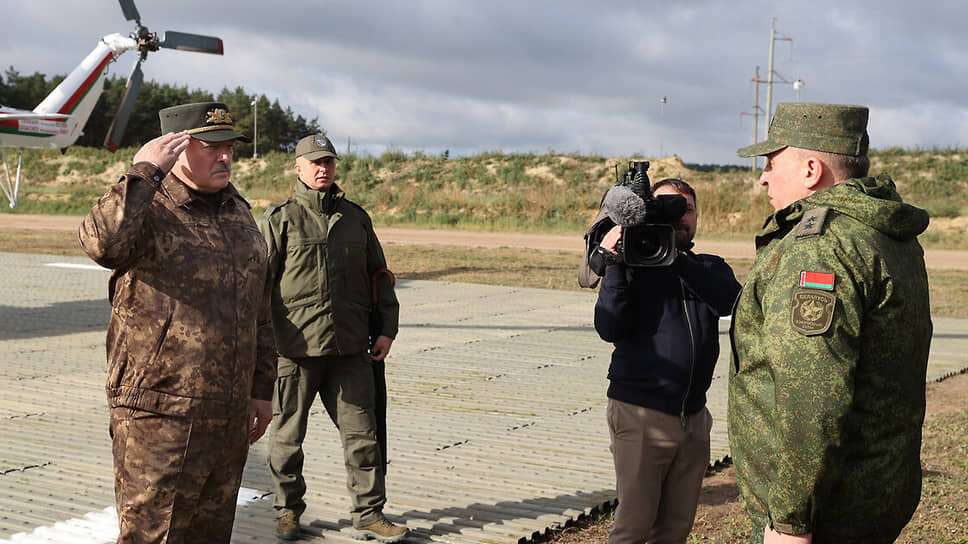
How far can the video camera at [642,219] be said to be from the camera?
3.40 meters

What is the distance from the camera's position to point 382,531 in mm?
4629

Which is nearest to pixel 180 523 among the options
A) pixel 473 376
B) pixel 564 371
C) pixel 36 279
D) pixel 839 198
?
pixel 839 198

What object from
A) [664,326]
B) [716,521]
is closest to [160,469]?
[664,326]

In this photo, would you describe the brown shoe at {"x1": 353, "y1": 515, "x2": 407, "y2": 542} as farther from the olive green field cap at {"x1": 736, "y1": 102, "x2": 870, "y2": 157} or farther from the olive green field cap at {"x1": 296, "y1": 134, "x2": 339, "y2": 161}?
the olive green field cap at {"x1": 736, "y1": 102, "x2": 870, "y2": 157}

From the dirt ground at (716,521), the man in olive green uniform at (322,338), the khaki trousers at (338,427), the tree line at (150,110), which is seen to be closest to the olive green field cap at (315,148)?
the man in olive green uniform at (322,338)

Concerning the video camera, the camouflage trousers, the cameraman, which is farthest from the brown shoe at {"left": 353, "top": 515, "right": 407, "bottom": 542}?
the video camera

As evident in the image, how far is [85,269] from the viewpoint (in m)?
19.0

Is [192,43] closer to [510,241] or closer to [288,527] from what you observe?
[510,241]

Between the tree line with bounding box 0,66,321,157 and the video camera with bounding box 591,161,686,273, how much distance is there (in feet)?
203

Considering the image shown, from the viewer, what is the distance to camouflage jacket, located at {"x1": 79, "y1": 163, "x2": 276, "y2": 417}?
10.0ft

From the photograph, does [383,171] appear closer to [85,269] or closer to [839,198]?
[85,269]

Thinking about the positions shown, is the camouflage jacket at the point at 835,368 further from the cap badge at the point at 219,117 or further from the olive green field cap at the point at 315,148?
the olive green field cap at the point at 315,148

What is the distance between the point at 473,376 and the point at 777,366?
22.6 ft

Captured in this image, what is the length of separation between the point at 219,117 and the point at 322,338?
1.57 meters
